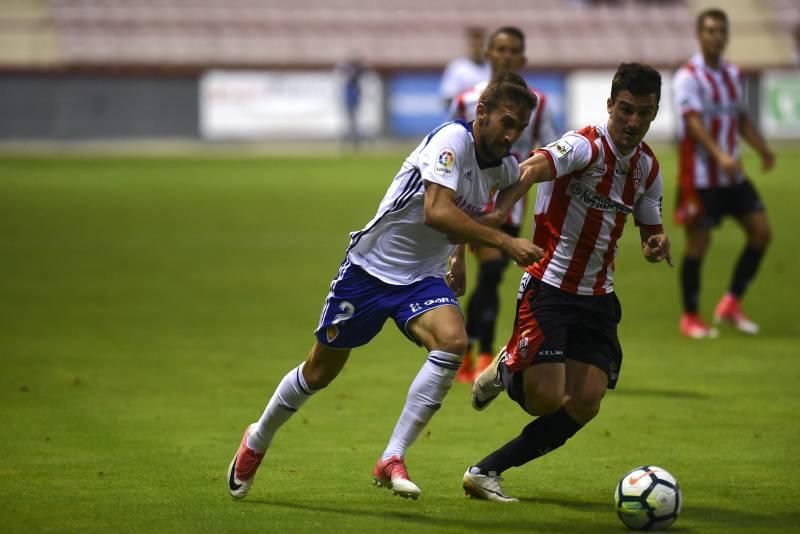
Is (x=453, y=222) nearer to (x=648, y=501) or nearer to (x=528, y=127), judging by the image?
(x=648, y=501)

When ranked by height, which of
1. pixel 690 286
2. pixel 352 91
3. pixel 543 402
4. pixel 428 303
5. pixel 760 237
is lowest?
pixel 352 91

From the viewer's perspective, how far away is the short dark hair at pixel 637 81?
575 centimetres

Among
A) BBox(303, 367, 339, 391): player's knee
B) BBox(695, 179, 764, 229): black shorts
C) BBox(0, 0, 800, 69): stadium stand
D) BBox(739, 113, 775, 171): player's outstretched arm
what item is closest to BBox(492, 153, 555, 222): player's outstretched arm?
BBox(303, 367, 339, 391): player's knee

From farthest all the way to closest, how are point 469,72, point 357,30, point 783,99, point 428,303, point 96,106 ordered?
point 357,30 → point 783,99 → point 96,106 → point 469,72 → point 428,303

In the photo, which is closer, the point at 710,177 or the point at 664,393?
the point at 664,393

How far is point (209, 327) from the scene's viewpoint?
1124 centimetres

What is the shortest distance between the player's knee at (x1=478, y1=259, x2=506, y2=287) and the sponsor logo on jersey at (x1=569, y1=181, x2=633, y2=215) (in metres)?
3.11

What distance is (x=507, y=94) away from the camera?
5.56 meters

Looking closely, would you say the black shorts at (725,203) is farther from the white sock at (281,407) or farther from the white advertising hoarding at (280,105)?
the white advertising hoarding at (280,105)

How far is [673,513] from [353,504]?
4.39 ft

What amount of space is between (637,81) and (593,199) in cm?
57

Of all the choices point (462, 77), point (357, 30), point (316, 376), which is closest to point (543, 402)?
point (316, 376)

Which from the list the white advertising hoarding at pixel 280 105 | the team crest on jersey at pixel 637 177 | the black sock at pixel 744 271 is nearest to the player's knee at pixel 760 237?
the black sock at pixel 744 271

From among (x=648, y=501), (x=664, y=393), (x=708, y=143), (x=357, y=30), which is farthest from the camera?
(x=357, y=30)
